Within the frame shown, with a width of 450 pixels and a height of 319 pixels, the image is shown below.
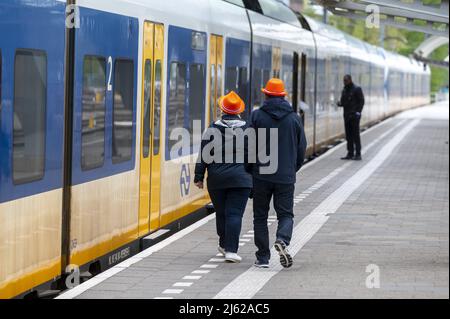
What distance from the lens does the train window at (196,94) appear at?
1555cm

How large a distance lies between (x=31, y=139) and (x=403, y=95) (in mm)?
62026

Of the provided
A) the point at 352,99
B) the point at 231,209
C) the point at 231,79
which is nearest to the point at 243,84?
the point at 231,79

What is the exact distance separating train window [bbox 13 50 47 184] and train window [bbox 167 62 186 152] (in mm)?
4675

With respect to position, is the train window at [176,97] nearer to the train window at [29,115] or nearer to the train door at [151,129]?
the train door at [151,129]

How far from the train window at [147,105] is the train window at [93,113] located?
1.61 m

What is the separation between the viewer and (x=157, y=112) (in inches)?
539

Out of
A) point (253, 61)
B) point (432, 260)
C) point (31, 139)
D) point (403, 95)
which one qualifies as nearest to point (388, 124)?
point (403, 95)

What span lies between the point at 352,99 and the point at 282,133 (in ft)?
53.1

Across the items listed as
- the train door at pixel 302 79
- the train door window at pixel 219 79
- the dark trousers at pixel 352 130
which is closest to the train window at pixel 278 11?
the train door at pixel 302 79

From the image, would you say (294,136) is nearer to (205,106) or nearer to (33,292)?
(33,292)

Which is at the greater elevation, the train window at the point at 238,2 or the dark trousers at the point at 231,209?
the train window at the point at 238,2

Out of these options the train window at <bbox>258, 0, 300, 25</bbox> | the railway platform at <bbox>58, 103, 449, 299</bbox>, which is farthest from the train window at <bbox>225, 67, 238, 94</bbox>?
the train window at <bbox>258, 0, 300, 25</bbox>

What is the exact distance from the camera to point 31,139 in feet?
30.8

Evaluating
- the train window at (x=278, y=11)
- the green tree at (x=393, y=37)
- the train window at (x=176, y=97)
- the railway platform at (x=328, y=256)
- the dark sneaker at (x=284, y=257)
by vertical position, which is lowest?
the railway platform at (x=328, y=256)
